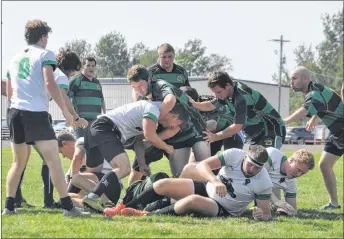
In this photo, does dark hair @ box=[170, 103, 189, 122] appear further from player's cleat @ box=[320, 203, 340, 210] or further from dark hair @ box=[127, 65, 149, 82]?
player's cleat @ box=[320, 203, 340, 210]

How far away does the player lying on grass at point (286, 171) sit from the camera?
7.92 metres

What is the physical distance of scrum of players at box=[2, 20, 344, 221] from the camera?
712 cm

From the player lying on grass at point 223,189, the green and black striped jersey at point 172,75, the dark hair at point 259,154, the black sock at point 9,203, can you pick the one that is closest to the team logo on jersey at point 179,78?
the green and black striped jersey at point 172,75

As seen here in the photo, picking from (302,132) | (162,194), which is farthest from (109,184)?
(302,132)

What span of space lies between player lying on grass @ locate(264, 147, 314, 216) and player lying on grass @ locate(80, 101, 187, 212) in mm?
1344

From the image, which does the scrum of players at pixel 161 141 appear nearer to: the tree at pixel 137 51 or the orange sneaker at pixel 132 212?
the orange sneaker at pixel 132 212

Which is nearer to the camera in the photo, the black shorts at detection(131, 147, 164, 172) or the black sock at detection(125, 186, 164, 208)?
the black sock at detection(125, 186, 164, 208)

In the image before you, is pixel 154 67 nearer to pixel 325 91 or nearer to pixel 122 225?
pixel 325 91

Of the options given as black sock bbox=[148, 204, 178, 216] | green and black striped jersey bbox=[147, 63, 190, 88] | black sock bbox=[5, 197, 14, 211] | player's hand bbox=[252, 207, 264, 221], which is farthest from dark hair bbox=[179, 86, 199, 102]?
black sock bbox=[5, 197, 14, 211]

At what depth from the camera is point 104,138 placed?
771 cm

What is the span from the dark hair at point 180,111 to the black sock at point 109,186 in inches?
A: 45.3

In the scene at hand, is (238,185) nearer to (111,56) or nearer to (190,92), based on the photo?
(190,92)

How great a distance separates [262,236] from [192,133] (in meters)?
2.92

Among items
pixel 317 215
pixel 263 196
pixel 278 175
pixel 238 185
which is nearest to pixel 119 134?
pixel 238 185
